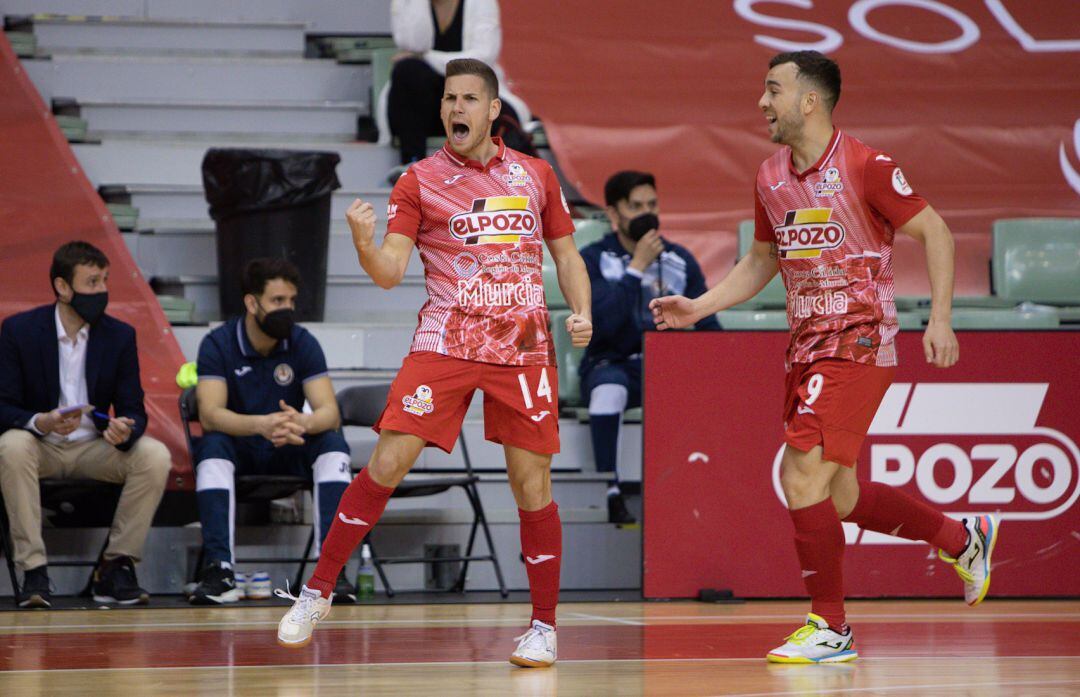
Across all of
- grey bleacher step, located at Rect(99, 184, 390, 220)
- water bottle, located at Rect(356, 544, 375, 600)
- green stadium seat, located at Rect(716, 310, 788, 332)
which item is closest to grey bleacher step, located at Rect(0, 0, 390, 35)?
grey bleacher step, located at Rect(99, 184, 390, 220)

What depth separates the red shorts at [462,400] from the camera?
472 centimetres

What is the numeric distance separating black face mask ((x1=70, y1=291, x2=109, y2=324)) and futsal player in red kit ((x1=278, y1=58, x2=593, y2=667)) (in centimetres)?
283

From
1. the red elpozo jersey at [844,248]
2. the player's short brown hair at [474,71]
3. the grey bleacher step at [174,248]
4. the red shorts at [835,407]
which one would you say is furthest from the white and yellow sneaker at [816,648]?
the grey bleacher step at [174,248]

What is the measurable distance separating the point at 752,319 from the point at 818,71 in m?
3.77

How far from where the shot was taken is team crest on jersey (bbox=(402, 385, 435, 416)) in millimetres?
4711

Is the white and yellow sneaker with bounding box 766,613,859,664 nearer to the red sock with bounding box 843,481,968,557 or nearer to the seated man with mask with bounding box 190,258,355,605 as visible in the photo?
the red sock with bounding box 843,481,968,557

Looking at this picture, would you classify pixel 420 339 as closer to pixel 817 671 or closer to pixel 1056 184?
pixel 817 671

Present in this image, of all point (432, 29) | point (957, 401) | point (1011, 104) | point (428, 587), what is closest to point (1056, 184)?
point (1011, 104)

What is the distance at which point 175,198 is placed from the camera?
9.61 metres

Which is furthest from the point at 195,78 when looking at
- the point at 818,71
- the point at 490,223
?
the point at 818,71

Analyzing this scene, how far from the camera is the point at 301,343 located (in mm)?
7359

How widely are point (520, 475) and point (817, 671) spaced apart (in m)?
1.08

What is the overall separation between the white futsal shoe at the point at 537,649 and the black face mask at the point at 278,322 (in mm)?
2896

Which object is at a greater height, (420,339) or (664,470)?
(420,339)
